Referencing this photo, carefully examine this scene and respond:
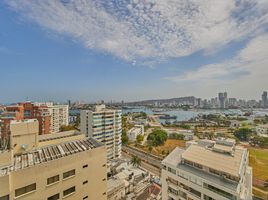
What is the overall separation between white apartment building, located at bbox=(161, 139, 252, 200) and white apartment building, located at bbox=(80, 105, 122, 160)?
12.1 metres

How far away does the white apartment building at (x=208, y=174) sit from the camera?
789 centimetres

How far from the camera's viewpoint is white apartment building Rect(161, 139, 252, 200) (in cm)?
789

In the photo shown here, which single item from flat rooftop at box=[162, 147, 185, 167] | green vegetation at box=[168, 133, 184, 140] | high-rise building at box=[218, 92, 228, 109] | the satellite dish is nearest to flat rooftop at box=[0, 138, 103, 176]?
the satellite dish

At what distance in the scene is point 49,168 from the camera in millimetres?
6090

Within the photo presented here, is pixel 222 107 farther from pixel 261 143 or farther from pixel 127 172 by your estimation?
pixel 127 172

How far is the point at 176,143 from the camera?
114 feet

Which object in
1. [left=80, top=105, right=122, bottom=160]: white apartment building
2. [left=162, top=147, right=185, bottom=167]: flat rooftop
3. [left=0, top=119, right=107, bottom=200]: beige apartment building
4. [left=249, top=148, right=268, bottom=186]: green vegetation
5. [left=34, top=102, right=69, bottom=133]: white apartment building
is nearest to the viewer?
[left=0, top=119, right=107, bottom=200]: beige apartment building

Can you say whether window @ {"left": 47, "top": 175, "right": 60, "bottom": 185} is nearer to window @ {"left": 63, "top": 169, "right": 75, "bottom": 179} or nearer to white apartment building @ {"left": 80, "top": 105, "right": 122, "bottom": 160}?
window @ {"left": 63, "top": 169, "right": 75, "bottom": 179}

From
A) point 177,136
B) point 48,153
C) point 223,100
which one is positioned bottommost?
point 177,136

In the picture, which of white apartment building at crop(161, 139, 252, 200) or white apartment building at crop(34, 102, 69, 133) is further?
white apartment building at crop(34, 102, 69, 133)

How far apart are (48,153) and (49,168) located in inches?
40.4

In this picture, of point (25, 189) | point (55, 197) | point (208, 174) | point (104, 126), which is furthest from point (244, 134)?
point (25, 189)

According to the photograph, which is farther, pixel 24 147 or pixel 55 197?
pixel 24 147

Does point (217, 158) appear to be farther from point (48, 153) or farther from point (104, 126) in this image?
point (104, 126)
